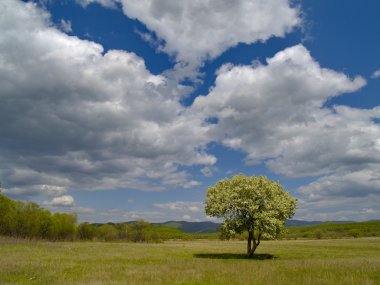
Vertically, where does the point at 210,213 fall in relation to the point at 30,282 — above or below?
above

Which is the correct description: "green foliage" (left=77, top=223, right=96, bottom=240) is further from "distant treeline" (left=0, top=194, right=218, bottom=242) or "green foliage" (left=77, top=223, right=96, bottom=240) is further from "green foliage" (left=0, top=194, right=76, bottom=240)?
"green foliage" (left=0, top=194, right=76, bottom=240)

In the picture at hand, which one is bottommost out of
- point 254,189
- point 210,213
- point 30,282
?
point 30,282

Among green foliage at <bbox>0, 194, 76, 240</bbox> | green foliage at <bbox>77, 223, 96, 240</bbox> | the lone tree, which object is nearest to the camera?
the lone tree

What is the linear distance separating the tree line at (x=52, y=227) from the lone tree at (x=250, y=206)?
8204 cm

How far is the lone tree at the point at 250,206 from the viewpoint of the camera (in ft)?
151

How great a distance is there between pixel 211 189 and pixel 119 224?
11871 centimetres

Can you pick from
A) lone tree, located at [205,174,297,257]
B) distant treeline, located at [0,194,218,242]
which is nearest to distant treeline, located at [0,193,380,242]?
distant treeline, located at [0,194,218,242]

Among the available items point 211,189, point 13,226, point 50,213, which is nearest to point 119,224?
point 50,213

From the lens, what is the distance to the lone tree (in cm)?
4606

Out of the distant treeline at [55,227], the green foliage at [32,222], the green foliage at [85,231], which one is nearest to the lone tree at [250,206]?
the distant treeline at [55,227]

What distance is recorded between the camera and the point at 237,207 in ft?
155

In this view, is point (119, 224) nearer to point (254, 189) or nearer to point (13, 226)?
point (13, 226)

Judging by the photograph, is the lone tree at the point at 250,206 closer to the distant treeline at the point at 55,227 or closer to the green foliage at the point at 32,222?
the distant treeline at the point at 55,227

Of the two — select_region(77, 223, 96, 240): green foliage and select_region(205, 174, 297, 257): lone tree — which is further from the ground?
select_region(205, 174, 297, 257): lone tree
